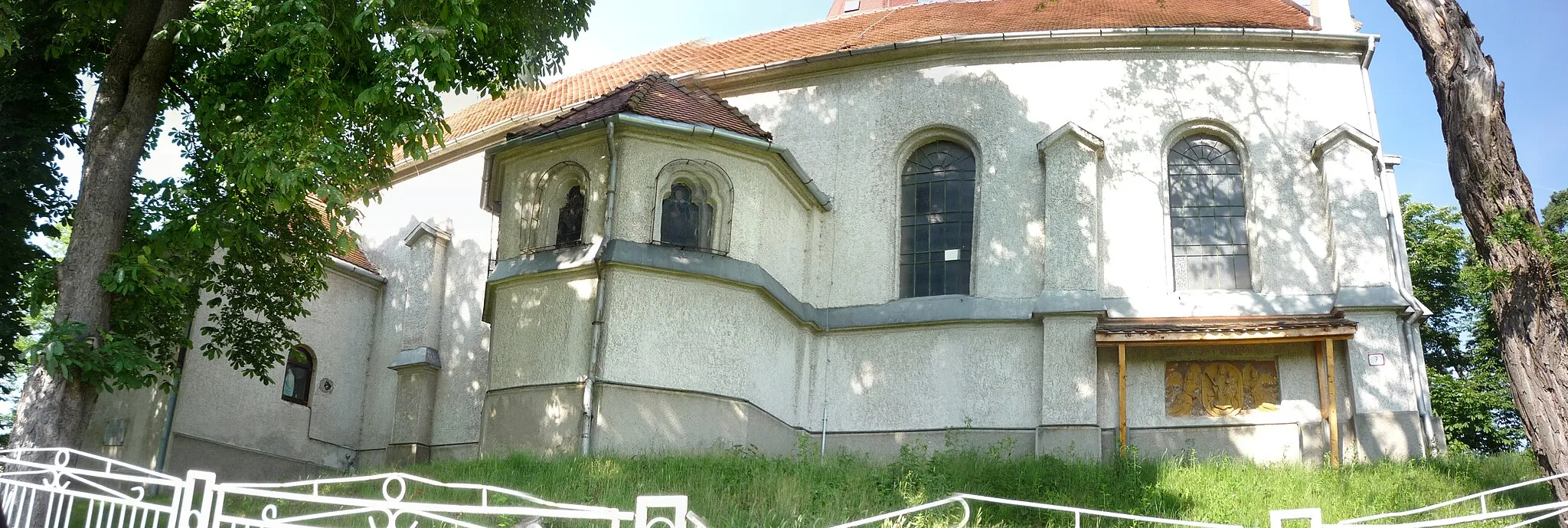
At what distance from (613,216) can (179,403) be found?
25.5 feet

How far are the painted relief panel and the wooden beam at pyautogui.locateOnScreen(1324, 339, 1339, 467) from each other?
0.77 metres

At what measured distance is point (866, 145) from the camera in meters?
19.2

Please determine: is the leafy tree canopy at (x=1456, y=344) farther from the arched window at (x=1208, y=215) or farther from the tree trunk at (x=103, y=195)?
the tree trunk at (x=103, y=195)

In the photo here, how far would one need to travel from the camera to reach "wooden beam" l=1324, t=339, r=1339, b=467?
15383 mm

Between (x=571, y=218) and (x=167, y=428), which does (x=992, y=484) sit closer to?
(x=571, y=218)

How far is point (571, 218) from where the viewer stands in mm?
16812

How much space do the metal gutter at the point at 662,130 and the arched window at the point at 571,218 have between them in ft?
2.68

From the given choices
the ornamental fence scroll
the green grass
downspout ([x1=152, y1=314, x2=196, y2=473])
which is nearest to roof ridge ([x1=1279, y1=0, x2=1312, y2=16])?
the green grass

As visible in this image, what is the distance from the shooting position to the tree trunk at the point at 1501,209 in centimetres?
1057

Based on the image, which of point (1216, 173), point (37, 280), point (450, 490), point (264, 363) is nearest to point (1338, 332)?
point (1216, 173)

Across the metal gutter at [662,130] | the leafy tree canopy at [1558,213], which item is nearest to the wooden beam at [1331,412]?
the metal gutter at [662,130]

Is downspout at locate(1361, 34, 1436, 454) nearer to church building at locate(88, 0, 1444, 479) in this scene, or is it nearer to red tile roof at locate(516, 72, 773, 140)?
church building at locate(88, 0, 1444, 479)

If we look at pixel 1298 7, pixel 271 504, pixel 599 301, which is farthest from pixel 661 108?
pixel 1298 7

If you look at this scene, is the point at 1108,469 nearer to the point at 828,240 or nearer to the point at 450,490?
the point at 828,240
